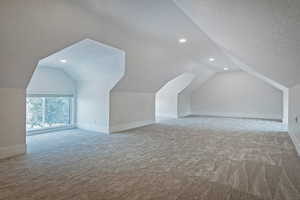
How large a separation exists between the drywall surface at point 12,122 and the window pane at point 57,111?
8.89 feet

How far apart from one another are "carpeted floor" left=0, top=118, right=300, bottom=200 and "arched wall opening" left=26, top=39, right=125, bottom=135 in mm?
1684

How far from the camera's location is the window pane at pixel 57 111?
638 centimetres

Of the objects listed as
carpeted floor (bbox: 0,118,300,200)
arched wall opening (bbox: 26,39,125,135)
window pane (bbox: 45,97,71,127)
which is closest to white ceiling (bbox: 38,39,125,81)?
arched wall opening (bbox: 26,39,125,135)

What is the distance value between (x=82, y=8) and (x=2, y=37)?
52.9 inches

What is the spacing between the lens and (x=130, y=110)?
6.75m

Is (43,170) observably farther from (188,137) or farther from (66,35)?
(188,137)

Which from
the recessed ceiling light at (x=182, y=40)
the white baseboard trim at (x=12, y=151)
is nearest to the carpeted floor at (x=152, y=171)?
the white baseboard trim at (x=12, y=151)

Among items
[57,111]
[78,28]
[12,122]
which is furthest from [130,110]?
[78,28]

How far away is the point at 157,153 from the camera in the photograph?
12.6 feet

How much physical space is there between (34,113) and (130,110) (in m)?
3.28

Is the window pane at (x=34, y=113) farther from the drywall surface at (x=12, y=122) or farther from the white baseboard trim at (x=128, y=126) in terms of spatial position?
the white baseboard trim at (x=128, y=126)

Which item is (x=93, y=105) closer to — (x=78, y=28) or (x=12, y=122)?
(x=12, y=122)

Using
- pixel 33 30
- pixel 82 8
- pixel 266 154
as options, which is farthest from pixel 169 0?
pixel 266 154

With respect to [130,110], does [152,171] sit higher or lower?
lower
